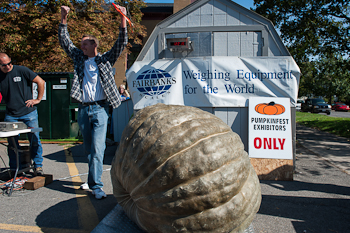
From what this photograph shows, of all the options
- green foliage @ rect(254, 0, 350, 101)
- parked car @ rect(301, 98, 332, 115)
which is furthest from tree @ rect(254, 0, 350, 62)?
parked car @ rect(301, 98, 332, 115)

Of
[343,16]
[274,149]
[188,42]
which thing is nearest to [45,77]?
[188,42]

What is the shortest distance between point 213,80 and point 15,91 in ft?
11.4

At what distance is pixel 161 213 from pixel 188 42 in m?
3.74

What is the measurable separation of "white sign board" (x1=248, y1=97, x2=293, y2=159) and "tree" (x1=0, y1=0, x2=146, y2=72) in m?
9.59

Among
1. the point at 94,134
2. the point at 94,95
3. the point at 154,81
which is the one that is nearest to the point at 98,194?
the point at 94,134

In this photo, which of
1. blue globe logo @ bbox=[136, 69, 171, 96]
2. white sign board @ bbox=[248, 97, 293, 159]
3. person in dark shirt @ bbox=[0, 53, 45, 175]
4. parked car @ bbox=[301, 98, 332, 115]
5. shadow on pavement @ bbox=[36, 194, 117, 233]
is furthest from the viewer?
parked car @ bbox=[301, 98, 332, 115]

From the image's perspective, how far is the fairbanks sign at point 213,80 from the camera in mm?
4727

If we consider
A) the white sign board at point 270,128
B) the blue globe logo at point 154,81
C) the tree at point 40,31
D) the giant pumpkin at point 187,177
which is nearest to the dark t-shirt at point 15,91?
the blue globe logo at point 154,81

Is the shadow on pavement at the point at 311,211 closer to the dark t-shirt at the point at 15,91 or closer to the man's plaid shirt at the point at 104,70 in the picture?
the man's plaid shirt at the point at 104,70

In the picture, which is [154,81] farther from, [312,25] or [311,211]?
[312,25]

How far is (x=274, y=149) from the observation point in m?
4.51

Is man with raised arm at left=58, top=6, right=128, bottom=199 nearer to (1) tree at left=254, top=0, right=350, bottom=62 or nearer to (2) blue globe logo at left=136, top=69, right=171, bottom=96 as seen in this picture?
(2) blue globe logo at left=136, top=69, right=171, bottom=96

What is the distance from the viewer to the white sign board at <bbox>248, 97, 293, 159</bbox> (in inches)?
177

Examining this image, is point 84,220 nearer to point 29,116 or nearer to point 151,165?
point 151,165
